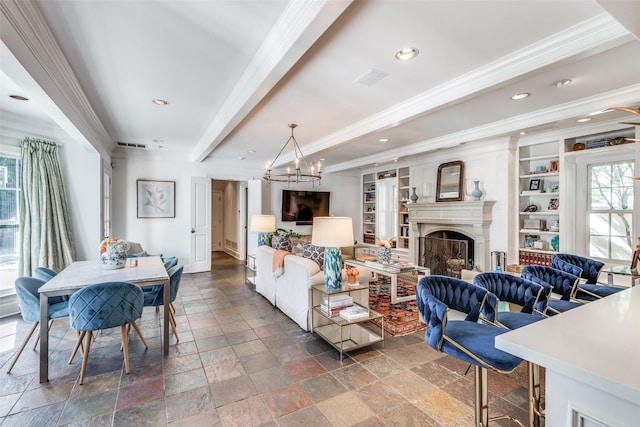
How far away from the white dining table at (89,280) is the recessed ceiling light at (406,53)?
284cm

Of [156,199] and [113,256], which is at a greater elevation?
[156,199]

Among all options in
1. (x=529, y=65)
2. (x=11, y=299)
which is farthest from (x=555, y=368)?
(x=11, y=299)

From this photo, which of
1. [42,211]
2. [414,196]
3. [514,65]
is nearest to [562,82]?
[514,65]

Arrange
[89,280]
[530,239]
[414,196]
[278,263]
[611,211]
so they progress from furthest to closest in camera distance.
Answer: [414,196]
[530,239]
[611,211]
[278,263]
[89,280]

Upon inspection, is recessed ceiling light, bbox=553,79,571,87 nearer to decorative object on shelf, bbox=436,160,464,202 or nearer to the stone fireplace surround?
the stone fireplace surround

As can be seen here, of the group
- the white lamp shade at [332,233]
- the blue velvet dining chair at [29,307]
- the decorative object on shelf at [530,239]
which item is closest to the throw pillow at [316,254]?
the white lamp shade at [332,233]

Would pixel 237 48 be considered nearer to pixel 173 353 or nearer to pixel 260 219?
pixel 173 353

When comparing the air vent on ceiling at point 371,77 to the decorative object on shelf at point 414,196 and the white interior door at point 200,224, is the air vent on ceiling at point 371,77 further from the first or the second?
the white interior door at point 200,224

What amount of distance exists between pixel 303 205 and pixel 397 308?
444 centimetres

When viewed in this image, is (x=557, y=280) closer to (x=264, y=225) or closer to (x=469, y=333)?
(x=469, y=333)

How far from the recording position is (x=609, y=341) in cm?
115

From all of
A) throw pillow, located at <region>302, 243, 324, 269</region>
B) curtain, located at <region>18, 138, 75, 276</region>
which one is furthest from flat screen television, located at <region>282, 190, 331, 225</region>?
curtain, located at <region>18, 138, 75, 276</region>

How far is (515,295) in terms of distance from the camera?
2102 mm

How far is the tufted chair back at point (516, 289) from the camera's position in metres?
2.04
